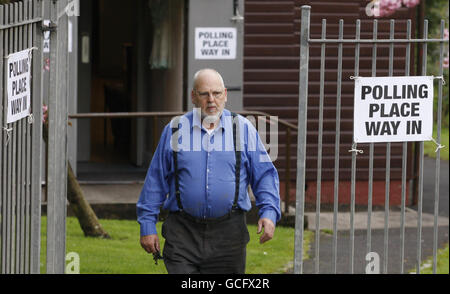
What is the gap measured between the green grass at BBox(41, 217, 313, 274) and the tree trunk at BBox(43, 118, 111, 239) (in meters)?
0.11

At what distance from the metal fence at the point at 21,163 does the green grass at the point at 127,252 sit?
311 cm

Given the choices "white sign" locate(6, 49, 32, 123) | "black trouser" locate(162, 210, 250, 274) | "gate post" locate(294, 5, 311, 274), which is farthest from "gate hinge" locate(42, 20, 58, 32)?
"gate post" locate(294, 5, 311, 274)

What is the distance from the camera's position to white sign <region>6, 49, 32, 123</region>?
6285mm

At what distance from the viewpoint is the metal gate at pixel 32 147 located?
6.42 metres

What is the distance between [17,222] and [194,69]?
8059 mm

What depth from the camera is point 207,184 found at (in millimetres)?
6398

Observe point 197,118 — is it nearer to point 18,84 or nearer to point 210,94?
point 210,94

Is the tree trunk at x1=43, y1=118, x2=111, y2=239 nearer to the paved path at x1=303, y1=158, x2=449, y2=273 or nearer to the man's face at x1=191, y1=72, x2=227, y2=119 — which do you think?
the paved path at x1=303, y1=158, x2=449, y2=273

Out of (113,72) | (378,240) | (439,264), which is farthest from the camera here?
(113,72)

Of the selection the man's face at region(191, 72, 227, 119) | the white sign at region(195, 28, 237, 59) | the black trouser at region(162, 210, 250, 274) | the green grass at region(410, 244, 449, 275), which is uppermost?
the white sign at region(195, 28, 237, 59)

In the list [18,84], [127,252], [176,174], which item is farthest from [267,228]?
[127,252]

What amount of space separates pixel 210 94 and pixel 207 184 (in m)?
0.52

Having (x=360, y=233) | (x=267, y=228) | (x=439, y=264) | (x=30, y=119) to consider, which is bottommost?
(x=439, y=264)

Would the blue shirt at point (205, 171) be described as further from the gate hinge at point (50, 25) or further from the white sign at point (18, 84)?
the gate hinge at point (50, 25)
